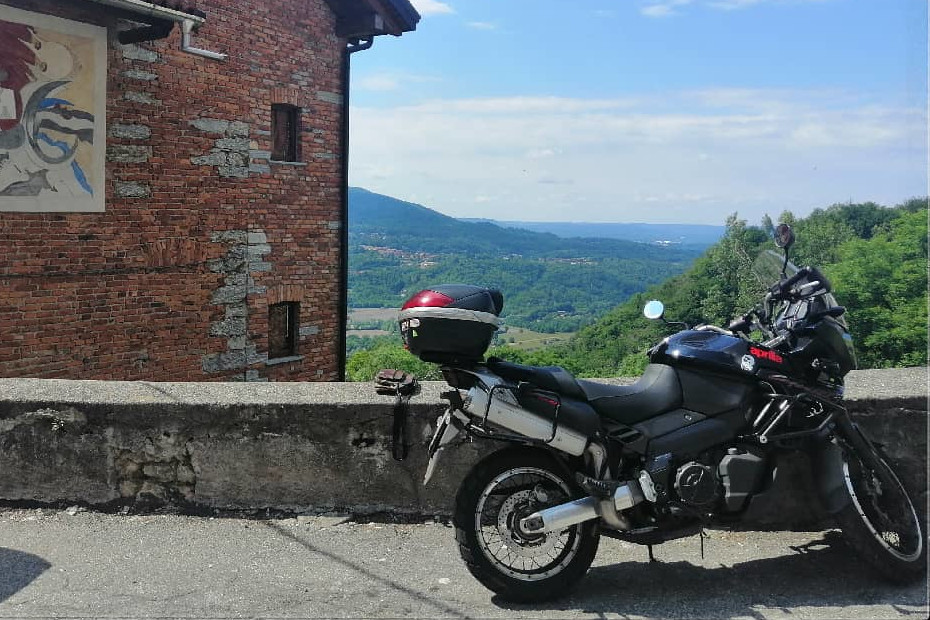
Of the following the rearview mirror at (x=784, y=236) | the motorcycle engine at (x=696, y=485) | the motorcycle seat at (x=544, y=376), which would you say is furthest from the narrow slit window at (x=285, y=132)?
the motorcycle engine at (x=696, y=485)

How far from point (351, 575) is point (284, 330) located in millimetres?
10153

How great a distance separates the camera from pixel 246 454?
4.55 meters

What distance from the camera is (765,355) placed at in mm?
3797

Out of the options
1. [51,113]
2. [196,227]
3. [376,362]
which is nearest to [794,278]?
[51,113]

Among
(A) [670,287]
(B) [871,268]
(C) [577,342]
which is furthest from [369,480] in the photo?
(A) [670,287]

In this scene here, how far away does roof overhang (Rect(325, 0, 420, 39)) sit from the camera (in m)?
13.5

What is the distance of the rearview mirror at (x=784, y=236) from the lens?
3.81 meters

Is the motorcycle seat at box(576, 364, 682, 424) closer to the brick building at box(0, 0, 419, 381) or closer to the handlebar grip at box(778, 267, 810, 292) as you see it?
the handlebar grip at box(778, 267, 810, 292)

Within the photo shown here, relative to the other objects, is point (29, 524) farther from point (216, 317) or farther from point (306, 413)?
point (216, 317)

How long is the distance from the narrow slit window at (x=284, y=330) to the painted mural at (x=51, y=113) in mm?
3887

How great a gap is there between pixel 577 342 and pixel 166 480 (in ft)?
82.1

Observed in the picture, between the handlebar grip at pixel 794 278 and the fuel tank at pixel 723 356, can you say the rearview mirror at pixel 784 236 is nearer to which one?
the handlebar grip at pixel 794 278

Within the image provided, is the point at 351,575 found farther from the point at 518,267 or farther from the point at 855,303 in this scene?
the point at 518,267

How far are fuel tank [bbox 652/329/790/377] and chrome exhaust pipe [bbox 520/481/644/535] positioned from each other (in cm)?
62
